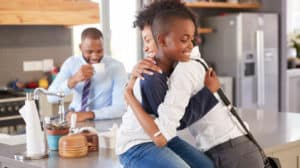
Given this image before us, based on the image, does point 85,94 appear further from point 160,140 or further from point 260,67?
point 260,67

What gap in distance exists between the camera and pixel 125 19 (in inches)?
219

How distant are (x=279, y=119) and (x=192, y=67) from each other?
122cm

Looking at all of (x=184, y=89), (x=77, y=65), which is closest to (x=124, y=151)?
(x=184, y=89)

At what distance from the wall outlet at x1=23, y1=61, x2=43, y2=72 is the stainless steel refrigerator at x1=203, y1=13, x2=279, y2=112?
2.22 metres

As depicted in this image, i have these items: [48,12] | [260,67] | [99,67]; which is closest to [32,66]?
[48,12]

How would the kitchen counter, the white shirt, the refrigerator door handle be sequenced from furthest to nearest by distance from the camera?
the refrigerator door handle → the kitchen counter → the white shirt

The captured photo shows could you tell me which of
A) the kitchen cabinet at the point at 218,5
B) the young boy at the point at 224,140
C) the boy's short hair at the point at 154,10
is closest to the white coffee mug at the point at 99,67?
the boy's short hair at the point at 154,10

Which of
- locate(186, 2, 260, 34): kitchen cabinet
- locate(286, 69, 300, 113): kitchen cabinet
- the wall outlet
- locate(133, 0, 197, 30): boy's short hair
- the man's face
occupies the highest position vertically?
locate(186, 2, 260, 34): kitchen cabinet

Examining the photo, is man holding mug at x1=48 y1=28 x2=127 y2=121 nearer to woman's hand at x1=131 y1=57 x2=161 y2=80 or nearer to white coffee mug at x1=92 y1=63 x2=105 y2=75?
white coffee mug at x1=92 y1=63 x2=105 y2=75

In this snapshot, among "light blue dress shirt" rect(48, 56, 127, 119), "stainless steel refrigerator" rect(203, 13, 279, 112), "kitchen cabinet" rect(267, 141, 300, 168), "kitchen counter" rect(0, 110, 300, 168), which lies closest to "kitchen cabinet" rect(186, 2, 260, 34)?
"stainless steel refrigerator" rect(203, 13, 279, 112)

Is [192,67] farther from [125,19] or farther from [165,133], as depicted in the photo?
[125,19]

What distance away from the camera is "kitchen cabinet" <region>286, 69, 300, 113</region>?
637cm

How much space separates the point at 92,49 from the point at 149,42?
125 cm

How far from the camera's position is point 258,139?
83.2 inches
